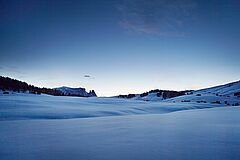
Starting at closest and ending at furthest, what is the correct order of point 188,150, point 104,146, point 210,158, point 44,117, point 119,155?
point 210,158, point 119,155, point 188,150, point 104,146, point 44,117

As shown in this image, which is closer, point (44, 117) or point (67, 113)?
point (44, 117)

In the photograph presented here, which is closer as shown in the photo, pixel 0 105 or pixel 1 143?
pixel 1 143

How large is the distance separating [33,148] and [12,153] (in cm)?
40

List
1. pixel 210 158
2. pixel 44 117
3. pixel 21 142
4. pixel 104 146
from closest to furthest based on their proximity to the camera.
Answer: pixel 210 158 < pixel 104 146 < pixel 21 142 < pixel 44 117

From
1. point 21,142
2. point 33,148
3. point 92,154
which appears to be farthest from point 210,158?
point 21,142

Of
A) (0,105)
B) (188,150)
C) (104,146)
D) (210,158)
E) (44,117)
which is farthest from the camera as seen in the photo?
(0,105)

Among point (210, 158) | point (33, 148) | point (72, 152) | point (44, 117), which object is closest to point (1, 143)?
A: point (33, 148)

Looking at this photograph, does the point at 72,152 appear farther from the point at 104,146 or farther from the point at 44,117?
the point at 44,117

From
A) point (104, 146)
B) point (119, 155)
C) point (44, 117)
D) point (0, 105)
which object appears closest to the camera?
point (119, 155)

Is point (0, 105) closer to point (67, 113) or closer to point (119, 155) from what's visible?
point (67, 113)

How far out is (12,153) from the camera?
10.2ft

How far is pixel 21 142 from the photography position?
396 cm

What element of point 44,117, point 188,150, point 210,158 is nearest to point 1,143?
point 188,150

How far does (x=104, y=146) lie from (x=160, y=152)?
3.35 feet
